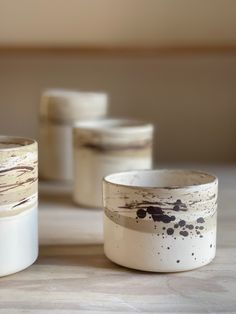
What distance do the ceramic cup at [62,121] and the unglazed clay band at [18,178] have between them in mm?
421

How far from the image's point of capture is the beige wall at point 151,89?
119 centimetres

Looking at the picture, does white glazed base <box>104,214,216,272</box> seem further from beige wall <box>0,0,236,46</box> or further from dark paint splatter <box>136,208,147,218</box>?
beige wall <box>0,0,236,46</box>

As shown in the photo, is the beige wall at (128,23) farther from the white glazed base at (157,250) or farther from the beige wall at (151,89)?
the white glazed base at (157,250)

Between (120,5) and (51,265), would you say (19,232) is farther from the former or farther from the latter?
(120,5)

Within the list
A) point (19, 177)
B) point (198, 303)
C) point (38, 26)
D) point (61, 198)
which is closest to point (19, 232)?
point (19, 177)

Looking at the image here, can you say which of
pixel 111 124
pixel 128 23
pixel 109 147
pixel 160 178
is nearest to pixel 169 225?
pixel 160 178

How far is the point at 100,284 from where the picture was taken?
0.53 meters

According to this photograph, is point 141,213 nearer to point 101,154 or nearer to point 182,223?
point 182,223

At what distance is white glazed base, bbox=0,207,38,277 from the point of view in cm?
54

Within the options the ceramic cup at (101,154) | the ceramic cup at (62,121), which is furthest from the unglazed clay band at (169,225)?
the ceramic cup at (62,121)

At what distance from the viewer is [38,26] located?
110cm

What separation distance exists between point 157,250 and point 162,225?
23 mm

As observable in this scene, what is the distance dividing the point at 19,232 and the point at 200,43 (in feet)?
2.18

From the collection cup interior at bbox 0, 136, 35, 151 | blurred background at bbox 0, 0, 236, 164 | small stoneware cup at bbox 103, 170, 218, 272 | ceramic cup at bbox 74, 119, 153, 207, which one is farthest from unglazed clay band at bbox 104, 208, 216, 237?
blurred background at bbox 0, 0, 236, 164
